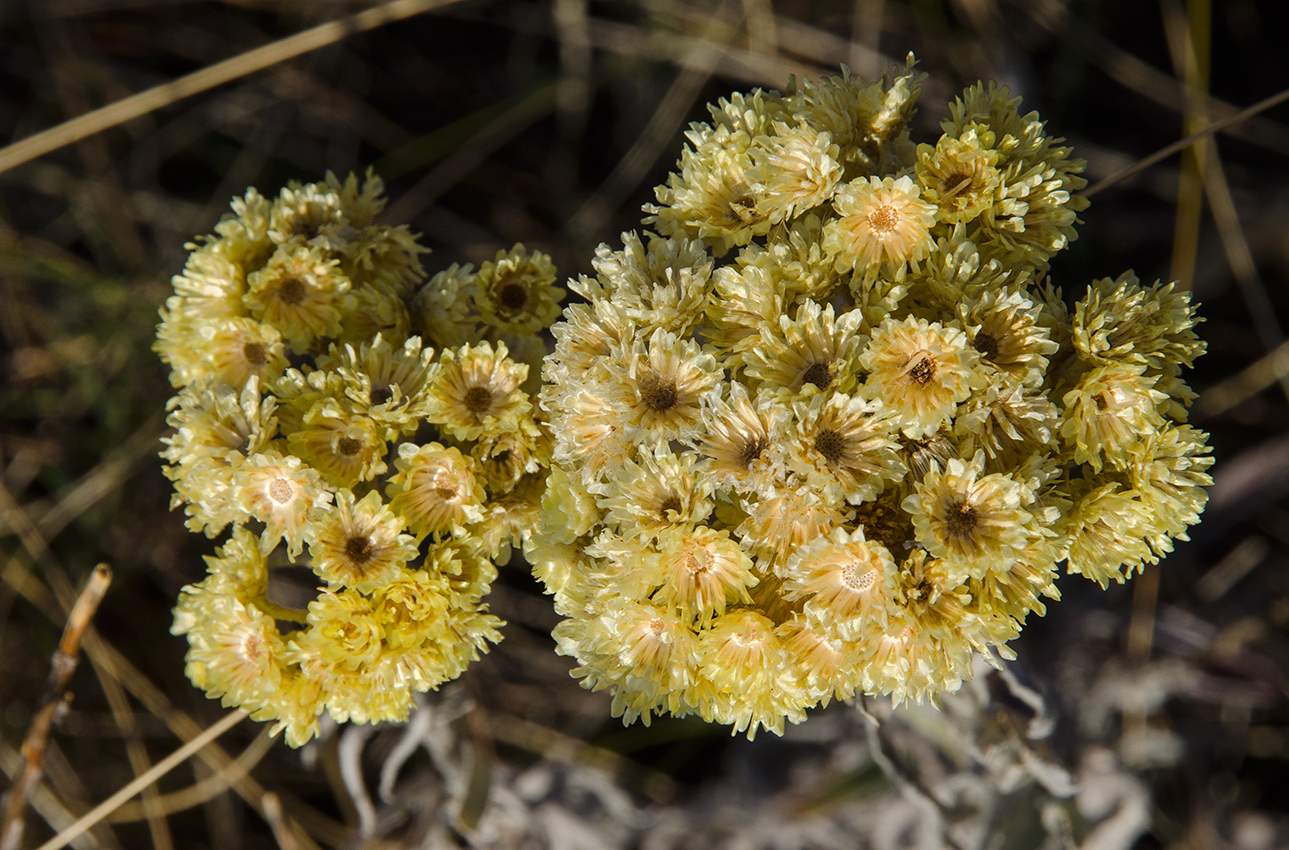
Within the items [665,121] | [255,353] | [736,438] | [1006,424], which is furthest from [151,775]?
[665,121]

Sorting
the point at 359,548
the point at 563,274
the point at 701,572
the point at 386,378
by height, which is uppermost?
the point at 563,274

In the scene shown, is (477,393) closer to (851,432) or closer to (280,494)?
(280,494)

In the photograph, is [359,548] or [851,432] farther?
[359,548]

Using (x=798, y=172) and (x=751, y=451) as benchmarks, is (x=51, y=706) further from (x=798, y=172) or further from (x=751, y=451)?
(x=798, y=172)

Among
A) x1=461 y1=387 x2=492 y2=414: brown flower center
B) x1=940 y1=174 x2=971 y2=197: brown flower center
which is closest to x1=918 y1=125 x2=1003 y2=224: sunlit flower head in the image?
x1=940 y1=174 x2=971 y2=197: brown flower center

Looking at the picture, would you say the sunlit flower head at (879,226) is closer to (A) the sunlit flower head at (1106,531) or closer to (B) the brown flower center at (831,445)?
(B) the brown flower center at (831,445)

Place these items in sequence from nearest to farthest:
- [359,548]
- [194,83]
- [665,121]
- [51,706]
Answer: [359,548]
[51,706]
[194,83]
[665,121]

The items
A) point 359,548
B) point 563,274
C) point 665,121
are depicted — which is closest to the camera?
point 359,548

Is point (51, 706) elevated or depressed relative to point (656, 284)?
depressed
